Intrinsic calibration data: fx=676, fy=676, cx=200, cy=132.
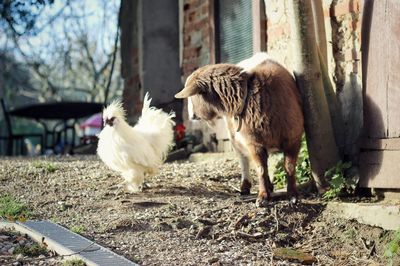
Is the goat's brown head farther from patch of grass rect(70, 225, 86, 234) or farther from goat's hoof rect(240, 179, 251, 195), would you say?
patch of grass rect(70, 225, 86, 234)

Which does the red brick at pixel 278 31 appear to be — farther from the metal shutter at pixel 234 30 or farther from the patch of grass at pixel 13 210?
the patch of grass at pixel 13 210

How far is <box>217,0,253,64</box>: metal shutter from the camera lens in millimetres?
8594

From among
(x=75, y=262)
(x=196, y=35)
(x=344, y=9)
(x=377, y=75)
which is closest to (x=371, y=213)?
(x=377, y=75)

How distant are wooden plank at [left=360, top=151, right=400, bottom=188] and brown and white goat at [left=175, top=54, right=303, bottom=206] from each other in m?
0.56

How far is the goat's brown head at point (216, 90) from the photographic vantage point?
17.3 feet

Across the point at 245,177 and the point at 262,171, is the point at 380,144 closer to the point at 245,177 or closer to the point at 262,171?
the point at 262,171

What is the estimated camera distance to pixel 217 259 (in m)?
4.41

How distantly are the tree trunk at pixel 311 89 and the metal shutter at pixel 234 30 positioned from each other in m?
2.94

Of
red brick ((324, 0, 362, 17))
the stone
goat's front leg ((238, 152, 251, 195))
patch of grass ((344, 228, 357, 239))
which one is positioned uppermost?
red brick ((324, 0, 362, 17))

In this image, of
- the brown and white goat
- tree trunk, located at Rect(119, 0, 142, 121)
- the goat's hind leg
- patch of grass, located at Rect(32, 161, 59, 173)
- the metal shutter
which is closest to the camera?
the brown and white goat

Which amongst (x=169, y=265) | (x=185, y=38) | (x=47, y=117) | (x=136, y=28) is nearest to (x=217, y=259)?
(x=169, y=265)

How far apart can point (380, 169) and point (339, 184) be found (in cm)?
35

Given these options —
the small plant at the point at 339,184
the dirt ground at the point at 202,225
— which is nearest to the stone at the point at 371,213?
the dirt ground at the point at 202,225

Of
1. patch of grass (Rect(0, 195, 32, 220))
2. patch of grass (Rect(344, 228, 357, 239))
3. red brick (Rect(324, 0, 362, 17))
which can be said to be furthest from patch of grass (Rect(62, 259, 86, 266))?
red brick (Rect(324, 0, 362, 17))
